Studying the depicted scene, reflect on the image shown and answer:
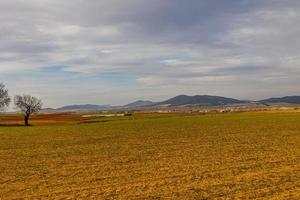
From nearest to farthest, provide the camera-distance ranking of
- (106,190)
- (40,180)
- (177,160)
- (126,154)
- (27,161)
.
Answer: (106,190)
(40,180)
(177,160)
(27,161)
(126,154)

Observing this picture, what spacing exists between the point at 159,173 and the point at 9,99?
89073mm

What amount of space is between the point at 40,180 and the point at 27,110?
88061mm

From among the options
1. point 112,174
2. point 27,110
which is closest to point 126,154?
point 112,174

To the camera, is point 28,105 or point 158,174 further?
point 28,105

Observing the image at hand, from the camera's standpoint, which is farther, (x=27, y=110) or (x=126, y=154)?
(x=27, y=110)

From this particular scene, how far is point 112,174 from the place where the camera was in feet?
64.4

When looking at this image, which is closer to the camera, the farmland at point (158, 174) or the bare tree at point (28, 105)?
the farmland at point (158, 174)

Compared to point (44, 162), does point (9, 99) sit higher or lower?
higher

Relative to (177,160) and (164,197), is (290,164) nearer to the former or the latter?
(177,160)

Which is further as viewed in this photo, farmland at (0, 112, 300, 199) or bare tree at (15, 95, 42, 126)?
bare tree at (15, 95, 42, 126)

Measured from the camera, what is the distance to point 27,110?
102750mm

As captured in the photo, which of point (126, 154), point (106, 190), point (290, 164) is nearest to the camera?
point (106, 190)

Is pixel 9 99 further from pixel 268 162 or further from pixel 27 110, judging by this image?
pixel 268 162

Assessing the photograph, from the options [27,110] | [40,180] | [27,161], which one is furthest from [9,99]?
[40,180]
